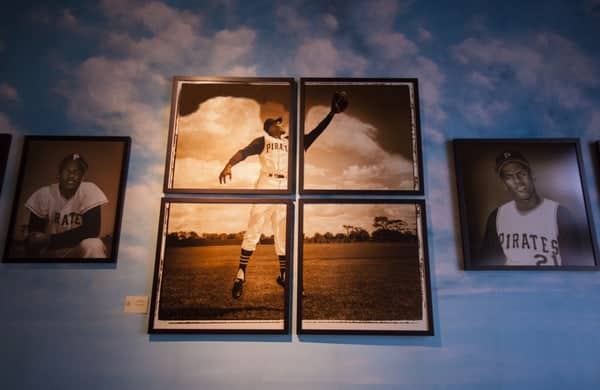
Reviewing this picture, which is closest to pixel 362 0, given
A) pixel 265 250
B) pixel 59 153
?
pixel 265 250

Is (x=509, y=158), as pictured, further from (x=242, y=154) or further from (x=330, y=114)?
(x=242, y=154)

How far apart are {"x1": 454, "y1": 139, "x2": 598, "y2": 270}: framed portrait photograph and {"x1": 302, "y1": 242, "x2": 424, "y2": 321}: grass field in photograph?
1.16 ft

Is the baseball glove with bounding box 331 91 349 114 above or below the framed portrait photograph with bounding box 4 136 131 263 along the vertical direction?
above

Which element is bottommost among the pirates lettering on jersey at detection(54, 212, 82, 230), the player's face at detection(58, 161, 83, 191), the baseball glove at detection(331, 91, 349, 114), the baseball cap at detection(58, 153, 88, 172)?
the pirates lettering on jersey at detection(54, 212, 82, 230)

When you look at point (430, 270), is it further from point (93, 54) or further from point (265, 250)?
point (93, 54)

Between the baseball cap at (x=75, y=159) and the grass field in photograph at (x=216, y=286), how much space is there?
73 centimetres

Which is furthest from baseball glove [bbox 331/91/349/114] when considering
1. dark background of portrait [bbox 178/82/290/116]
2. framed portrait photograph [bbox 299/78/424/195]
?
dark background of portrait [bbox 178/82/290/116]

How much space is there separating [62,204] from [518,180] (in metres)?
2.63

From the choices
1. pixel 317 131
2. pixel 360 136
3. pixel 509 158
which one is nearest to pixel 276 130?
pixel 317 131

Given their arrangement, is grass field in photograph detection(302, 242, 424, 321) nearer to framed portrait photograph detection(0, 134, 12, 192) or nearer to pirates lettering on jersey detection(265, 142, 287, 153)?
pirates lettering on jersey detection(265, 142, 287, 153)

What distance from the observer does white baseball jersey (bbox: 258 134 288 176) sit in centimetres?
194

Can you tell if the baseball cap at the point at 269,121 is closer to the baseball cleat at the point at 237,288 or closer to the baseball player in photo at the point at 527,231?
the baseball cleat at the point at 237,288

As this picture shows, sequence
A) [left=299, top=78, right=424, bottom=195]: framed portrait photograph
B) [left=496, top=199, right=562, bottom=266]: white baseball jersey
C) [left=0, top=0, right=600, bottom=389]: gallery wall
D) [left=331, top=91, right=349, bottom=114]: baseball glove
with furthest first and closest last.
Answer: [left=331, top=91, right=349, bottom=114]: baseball glove
[left=299, top=78, right=424, bottom=195]: framed portrait photograph
[left=496, top=199, right=562, bottom=266]: white baseball jersey
[left=0, top=0, right=600, bottom=389]: gallery wall

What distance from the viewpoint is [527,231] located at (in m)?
1.84
